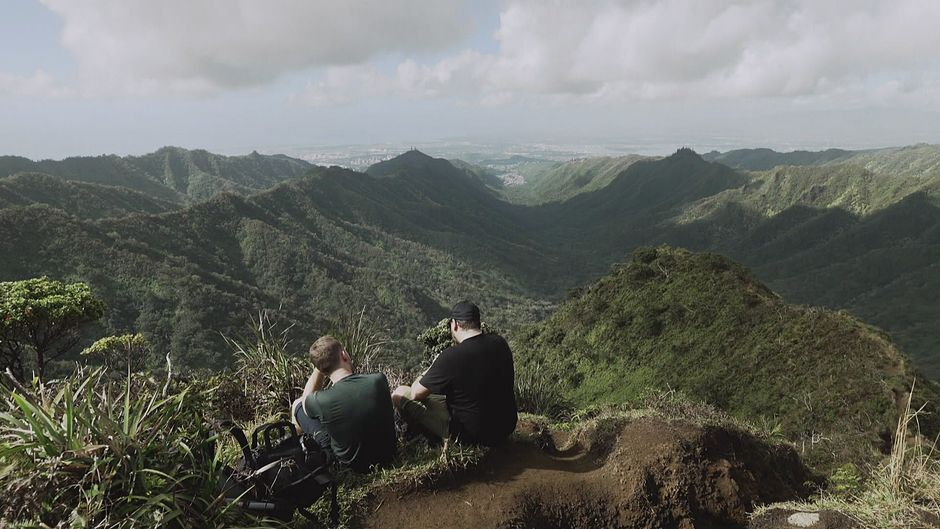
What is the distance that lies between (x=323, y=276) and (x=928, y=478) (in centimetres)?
10378

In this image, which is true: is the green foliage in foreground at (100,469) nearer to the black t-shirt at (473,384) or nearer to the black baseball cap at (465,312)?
the black t-shirt at (473,384)

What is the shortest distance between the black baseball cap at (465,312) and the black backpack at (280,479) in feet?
5.29

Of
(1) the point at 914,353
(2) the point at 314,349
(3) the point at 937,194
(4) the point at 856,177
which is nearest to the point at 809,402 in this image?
(2) the point at 314,349

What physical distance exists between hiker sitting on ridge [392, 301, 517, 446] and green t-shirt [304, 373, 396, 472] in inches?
20.5

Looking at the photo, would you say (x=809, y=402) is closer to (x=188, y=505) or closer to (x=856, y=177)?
(x=188, y=505)

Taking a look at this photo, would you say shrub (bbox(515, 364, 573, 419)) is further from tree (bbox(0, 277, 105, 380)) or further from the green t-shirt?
tree (bbox(0, 277, 105, 380))

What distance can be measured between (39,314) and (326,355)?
7.63m

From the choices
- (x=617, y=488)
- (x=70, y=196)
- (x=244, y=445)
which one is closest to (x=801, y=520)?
(x=617, y=488)

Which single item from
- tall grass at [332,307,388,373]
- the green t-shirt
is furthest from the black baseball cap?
tall grass at [332,307,388,373]

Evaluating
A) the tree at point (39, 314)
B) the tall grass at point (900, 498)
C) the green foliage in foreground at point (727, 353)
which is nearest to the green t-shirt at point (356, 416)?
the tall grass at point (900, 498)

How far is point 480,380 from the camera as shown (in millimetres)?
4535

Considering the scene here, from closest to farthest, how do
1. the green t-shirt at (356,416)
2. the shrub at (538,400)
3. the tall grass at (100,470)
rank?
Answer: the tall grass at (100,470), the green t-shirt at (356,416), the shrub at (538,400)

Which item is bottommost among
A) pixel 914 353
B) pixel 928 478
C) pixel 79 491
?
pixel 914 353

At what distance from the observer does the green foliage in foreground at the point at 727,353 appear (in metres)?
18.6
